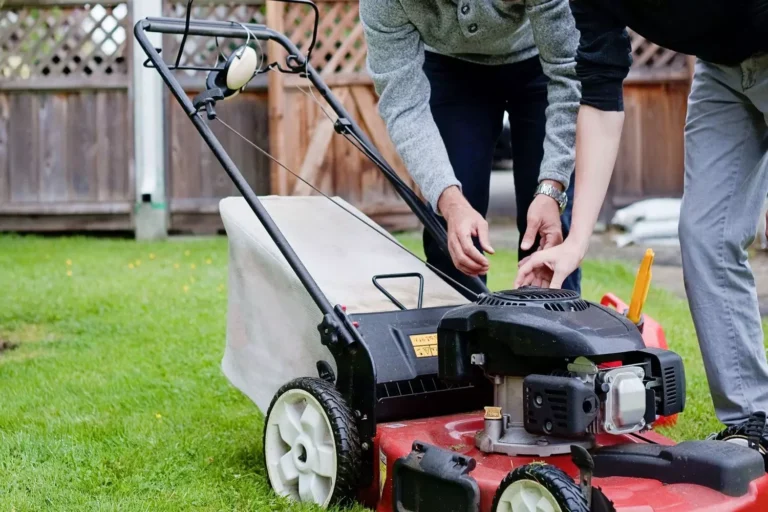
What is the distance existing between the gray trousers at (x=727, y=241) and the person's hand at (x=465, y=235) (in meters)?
0.38

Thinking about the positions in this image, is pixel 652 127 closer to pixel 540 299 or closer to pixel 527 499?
pixel 540 299

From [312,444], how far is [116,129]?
470 cm

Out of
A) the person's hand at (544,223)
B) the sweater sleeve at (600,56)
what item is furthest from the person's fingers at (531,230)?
the sweater sleeve at (600,56)

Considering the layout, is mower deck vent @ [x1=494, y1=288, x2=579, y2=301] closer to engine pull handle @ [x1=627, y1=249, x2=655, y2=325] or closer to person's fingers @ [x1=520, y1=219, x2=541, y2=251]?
person's fingers @ [x1=520, y1=219, x2=541, y2=251]

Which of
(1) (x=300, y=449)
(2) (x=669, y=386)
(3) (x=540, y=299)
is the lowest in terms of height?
(1) (x=300, y=449)

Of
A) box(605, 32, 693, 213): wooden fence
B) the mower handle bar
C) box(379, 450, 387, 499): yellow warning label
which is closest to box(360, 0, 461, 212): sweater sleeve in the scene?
the mower handle bar

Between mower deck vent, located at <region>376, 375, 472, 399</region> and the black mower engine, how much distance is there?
0.21m

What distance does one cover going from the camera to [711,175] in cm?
203

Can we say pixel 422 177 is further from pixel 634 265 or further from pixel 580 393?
pixel 634 265

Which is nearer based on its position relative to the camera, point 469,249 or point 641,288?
point 469,249

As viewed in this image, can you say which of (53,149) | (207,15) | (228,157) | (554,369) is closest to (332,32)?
(207,15)

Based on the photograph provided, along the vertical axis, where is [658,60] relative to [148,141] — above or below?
above

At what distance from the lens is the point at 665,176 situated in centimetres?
654

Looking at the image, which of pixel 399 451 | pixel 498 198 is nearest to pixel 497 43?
pixel 399 451
